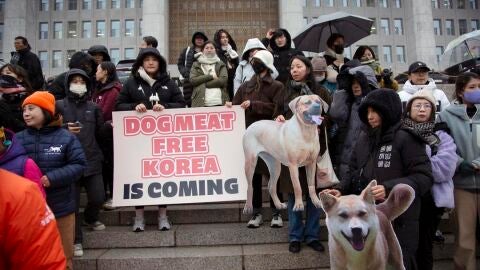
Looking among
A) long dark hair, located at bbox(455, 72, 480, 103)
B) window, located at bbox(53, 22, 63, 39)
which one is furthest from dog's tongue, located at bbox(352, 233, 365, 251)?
window, located at bbox(53, 22, 63, 39)

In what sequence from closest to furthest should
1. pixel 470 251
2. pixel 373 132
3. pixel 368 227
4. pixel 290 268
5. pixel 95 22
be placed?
A: pixel 368 227 < pixel 373 132 < pixel 470 251 < pixel 290 268 < pixel 95 22

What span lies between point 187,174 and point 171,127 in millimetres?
639

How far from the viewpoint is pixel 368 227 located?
236cm

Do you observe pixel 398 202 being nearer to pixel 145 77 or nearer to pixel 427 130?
pixel 427 130

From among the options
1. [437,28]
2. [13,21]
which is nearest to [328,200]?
[13,21]

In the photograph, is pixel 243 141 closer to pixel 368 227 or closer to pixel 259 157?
pixel 259 157

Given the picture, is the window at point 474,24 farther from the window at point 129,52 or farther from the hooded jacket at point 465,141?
the hooded jacket at point 465,141

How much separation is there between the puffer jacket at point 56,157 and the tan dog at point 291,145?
182 centimetres

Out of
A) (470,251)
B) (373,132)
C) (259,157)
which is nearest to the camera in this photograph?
(373,132)

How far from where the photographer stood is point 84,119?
502cm

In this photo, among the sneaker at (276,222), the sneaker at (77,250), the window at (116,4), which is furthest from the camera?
the window at (116,4)

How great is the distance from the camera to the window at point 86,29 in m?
51.7

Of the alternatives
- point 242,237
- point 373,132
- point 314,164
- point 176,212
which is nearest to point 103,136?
point 176,212

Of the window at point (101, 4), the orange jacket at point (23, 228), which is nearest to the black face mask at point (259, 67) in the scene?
the orange jacket at point (23, 228)
